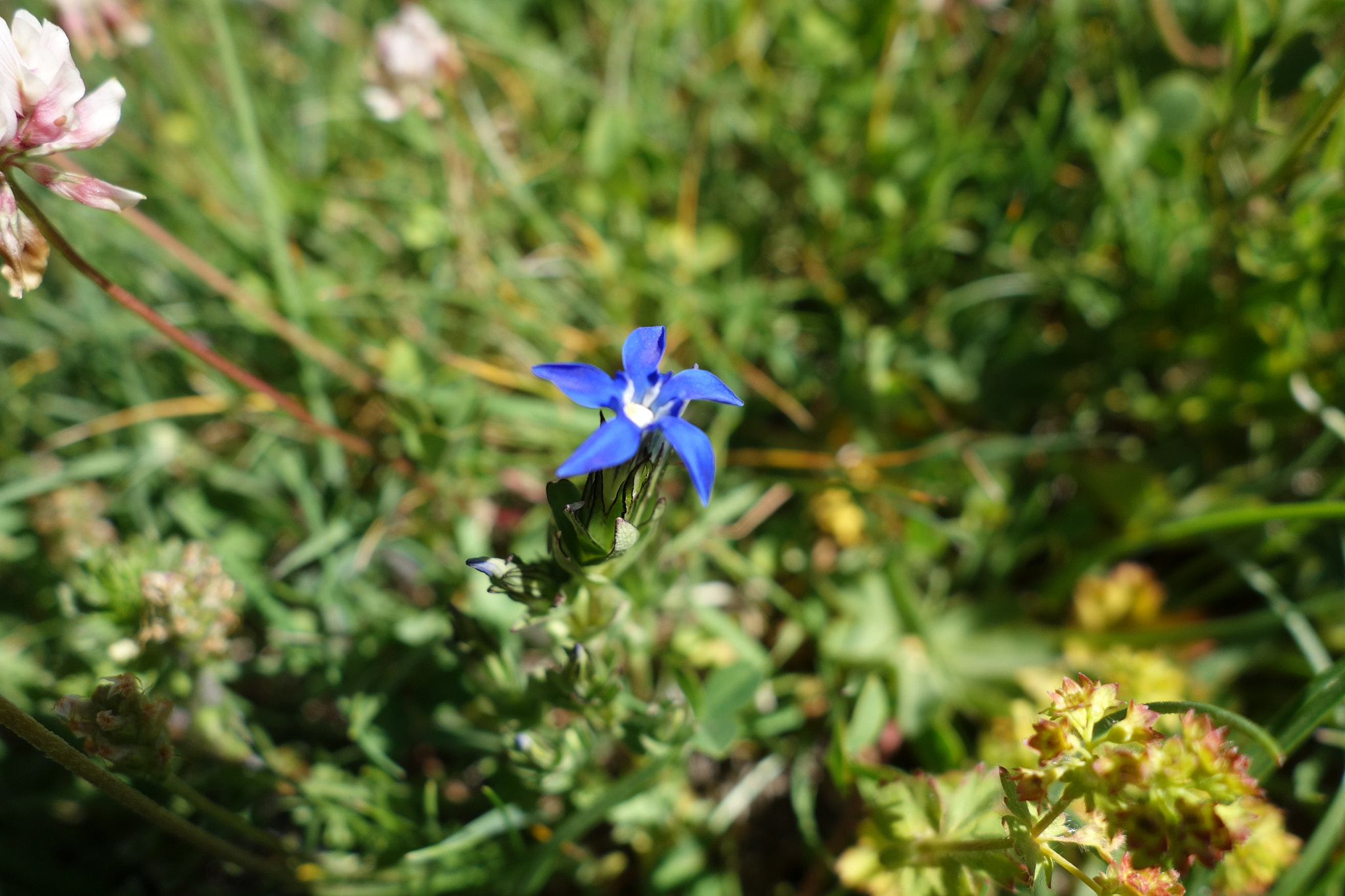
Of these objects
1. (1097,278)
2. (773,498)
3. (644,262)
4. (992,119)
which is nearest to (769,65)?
(992,119)

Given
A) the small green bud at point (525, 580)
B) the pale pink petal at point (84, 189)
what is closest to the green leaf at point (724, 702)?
the small green bud at point (525, 580)

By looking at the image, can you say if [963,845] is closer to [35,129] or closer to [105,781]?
[105,781]

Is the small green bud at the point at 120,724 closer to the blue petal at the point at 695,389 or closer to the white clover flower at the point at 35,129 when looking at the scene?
the white clover flower at the point at 35,129

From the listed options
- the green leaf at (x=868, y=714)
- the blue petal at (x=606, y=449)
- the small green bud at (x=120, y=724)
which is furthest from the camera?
the green leaf at (x=868, y=714)

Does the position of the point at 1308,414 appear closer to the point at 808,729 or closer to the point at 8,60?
the point at 808,729

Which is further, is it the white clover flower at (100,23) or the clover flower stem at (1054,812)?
the white clover flower at (100,23)

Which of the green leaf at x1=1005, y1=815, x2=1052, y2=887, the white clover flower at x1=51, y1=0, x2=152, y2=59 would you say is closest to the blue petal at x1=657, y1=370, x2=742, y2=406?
the green leaf at x1=1005, y1=815, x2=1052, y2=887
